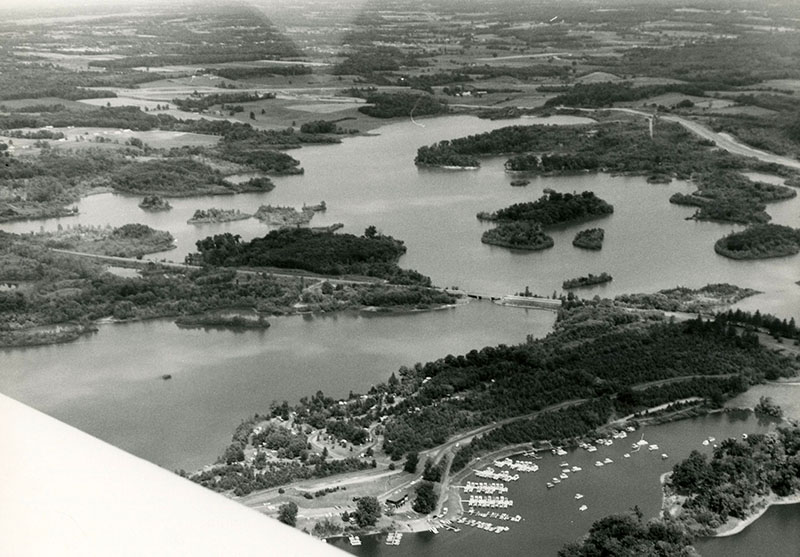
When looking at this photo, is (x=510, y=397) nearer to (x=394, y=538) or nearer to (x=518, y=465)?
(x=518, y=465)

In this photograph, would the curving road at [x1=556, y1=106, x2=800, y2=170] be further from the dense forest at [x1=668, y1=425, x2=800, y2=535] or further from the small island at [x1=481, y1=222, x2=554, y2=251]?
the dense forest at [x1=668, y1=425, x2=800, y2=535]

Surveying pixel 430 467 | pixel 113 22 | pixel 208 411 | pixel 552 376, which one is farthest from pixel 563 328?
pixel 113 22

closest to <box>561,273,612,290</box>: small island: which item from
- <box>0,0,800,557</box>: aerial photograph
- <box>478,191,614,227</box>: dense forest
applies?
<box>0,0,800,557</box>: aerial photograph

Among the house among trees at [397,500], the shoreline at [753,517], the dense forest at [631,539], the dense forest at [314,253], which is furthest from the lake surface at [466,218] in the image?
the house among trees at [397,500]

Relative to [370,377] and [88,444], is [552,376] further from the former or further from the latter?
[88,444]

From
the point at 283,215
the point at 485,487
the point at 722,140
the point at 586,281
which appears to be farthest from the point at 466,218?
the point at 485,487

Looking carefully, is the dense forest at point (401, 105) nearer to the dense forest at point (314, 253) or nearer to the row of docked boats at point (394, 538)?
the dense forest at point (314, 253)

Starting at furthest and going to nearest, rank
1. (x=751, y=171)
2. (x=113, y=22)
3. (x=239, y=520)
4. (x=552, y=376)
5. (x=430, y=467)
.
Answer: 1. (x=113, y=22)
2. (x=751, y=171)
3. (x=552, y=376)
4. (x=430, y=467)
5. (x=239, y=520)
